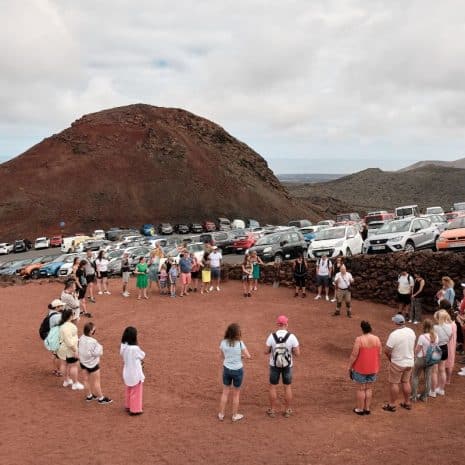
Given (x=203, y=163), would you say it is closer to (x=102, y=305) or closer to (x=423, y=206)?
(x=423, y=206)

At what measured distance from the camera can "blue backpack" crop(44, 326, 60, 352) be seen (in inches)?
380

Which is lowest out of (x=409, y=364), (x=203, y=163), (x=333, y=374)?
(x=333, y=374)

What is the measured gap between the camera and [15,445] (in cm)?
764

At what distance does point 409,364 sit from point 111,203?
62584 mm

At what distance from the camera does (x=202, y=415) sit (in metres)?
8.93

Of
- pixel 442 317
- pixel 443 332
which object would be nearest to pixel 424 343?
pixel 443 332

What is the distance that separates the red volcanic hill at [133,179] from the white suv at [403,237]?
4897 centimetres

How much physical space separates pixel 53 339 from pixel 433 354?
22.7 feet

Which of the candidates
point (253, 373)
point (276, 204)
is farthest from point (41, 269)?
point (276, 204)

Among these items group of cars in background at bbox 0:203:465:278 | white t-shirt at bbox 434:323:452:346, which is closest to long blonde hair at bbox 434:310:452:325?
white t-shirt at bbox 434:323:452:346

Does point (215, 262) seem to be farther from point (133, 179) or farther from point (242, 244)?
point (133, 179)

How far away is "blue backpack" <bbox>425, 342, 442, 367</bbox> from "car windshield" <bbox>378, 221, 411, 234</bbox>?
11391mm

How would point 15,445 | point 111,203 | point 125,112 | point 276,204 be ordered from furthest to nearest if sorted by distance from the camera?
point 125,112 < point 276,204 < point 111,203 < point 15,445

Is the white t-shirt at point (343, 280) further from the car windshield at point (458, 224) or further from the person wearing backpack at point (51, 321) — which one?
the person wearing backpack at point (51, 321)
